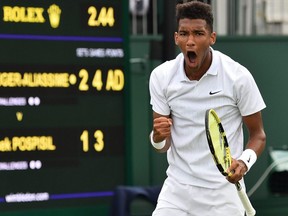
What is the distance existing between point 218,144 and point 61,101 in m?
2.34

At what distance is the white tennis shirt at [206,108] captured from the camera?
14.2 ft

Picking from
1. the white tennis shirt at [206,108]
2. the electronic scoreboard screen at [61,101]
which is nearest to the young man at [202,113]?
the white tennis shirt at [206,108]

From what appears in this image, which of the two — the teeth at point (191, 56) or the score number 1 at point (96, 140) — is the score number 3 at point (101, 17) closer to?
the score number 1 at point (96, 140)

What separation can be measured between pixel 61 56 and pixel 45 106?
350 millimetres

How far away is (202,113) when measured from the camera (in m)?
4.34

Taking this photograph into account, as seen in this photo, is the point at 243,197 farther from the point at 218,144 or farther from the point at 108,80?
the point at 108,80

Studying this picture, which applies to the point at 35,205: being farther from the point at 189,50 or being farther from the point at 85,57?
the point at 189,50

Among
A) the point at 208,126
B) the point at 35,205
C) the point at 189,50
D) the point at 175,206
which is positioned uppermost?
the point at 189,50

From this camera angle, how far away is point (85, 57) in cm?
626

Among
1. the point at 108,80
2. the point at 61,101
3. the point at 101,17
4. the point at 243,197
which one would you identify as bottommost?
the point at 243,197

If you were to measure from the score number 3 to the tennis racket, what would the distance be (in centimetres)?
233

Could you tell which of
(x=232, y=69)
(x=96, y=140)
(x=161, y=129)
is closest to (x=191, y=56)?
(x=232, y=69)

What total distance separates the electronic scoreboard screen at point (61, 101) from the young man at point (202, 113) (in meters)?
1.85

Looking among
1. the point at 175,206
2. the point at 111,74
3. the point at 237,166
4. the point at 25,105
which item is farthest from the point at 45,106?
the point at 237,166
